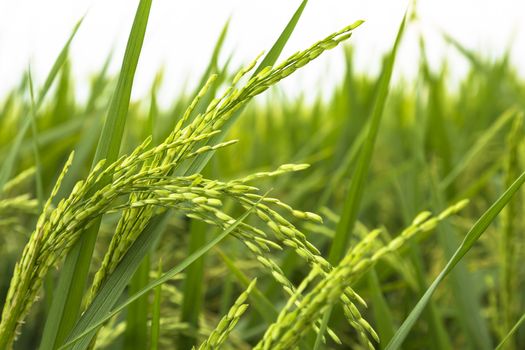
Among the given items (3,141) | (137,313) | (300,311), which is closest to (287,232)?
(300,311)

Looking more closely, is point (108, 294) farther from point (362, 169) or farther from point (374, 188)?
point (374, 188)

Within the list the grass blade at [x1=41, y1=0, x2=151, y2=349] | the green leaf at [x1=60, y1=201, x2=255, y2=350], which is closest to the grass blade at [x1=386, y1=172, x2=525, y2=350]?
the green leaf at [x1=60, y1=201, x2=255, y2=350]

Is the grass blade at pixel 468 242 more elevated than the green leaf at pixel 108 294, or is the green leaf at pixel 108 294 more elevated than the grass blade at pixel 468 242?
the green leaf at pixel 108 294

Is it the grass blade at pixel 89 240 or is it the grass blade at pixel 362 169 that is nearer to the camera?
the grass blade at pixel 89 240

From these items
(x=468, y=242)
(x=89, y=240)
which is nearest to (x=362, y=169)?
(x=468, y=242)

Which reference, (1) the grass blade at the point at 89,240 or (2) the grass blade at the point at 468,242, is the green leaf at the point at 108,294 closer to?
(1) the grass blade at the point at 89,240

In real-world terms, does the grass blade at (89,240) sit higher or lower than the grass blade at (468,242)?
higher

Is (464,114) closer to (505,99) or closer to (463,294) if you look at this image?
(505,99)

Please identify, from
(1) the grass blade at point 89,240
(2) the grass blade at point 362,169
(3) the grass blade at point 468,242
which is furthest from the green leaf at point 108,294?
(2) the grass blade at point 362,169

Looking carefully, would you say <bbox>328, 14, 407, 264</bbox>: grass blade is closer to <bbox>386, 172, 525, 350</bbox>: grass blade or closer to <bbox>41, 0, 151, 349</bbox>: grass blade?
<bbox>386, 172, 525, 350</bbox>: grass blade
